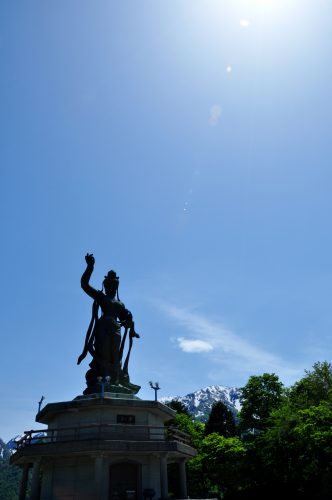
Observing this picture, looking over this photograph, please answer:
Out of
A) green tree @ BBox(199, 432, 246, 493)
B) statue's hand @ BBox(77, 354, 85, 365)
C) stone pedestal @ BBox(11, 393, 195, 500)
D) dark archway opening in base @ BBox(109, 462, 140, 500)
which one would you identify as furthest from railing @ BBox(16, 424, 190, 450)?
green tree @ BBox(199, 432, 246, 493)

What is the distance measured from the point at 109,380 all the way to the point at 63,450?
512 cm

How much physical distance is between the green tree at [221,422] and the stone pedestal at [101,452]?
4191 cm

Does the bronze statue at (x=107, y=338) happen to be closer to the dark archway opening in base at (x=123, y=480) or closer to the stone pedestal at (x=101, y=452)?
the stone pedestal at (x=101, y=452)

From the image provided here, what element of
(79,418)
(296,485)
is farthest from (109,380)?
(296,485)

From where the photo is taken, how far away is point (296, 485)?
3662cm

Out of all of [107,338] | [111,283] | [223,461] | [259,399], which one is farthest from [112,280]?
[259,399]

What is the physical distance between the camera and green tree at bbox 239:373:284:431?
163 feet

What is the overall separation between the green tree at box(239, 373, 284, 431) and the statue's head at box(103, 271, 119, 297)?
93.1ft

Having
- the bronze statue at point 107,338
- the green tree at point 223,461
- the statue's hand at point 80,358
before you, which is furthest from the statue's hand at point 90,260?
the green tree at point 223,461

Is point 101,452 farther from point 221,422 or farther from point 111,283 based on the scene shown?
point 221,422

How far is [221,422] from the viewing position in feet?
214

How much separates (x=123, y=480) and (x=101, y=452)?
2.76 m

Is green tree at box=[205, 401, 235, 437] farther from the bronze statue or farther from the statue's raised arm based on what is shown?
the statue's raised arm

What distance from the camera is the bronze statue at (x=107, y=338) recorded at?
26.7 m
